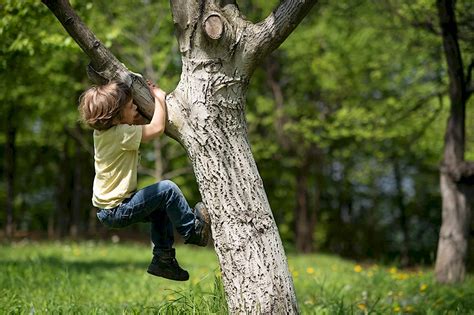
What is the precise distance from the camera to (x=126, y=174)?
416 cm

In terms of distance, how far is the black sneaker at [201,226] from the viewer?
4.09 metres

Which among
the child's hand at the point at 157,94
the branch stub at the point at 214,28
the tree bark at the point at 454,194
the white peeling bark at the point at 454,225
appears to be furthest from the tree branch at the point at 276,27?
the white peeling bark at the point at 454,225

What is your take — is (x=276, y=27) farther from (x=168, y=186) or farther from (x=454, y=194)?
(x=454, y=194)

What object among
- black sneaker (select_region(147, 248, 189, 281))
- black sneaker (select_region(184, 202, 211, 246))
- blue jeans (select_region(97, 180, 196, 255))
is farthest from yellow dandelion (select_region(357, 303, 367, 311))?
blue jeans (select_region(97, 180, 196, 255))

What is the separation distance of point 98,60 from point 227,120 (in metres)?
0.87

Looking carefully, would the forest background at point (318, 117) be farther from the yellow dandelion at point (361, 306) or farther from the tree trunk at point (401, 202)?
the yellow dandelion at point (361, 306)

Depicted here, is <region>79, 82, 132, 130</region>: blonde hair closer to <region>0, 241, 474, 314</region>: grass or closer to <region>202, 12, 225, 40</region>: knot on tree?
<region>202, 12, 225, 40</region>: knot on tree

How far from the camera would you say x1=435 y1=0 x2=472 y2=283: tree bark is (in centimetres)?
884

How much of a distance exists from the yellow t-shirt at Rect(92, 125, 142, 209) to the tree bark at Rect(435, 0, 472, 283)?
5965 mm

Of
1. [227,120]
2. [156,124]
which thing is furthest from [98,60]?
[227,120]

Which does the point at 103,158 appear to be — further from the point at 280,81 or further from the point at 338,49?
the point at 280,81

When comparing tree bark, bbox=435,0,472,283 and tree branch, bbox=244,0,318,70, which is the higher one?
tree branch, bbox=244,0,318,70

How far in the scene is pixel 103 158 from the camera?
412 centimetres

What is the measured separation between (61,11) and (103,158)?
0.95 metres
